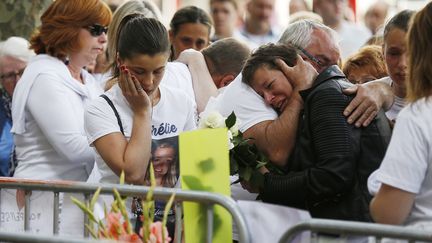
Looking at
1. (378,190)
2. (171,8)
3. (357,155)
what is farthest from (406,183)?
(171,8)

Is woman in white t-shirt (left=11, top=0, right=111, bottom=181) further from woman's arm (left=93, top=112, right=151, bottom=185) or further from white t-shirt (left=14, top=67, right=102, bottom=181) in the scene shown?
woman's arm (left=93, top=112, right=151, bottom=185)

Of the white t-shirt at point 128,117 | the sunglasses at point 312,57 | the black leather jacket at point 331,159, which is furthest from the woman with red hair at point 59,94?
the black leather jacket at point 331,159

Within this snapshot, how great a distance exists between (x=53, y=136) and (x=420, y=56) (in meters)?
2.59

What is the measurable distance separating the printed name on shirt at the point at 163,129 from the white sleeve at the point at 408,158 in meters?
1.56

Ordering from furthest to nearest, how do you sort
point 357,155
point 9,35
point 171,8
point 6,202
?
point 171,8, point 9,35, point 6,202, point 357,155

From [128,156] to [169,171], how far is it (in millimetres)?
245

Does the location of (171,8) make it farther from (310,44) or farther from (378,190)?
(378,190)

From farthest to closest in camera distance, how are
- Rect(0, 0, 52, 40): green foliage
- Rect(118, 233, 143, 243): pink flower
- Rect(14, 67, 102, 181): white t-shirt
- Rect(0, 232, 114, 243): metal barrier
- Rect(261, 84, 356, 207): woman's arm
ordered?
Rect(0, 0, 52, 40): green foliage, Rect(14, 67, 102, 181): white t-shirt, Rect(261, 84, 356, 207): woman's arm, Rect(118, 233, 143, 243): pink flower, Rect(0, 232, 114, 243): metal barrier

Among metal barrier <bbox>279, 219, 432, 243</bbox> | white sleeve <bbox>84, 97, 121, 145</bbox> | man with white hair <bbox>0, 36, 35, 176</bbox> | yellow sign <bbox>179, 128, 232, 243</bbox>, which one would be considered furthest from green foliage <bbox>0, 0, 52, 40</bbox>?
metal barrier <bbox>279, 219, 432, 243</bbox>

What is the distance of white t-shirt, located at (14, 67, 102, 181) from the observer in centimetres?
615

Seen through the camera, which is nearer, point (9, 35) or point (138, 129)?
point (138, 129)

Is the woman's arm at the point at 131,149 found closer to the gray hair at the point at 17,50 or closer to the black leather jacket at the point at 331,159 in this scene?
the black leather jacket at the point at 331,159

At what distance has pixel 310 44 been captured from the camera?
525 centimetres

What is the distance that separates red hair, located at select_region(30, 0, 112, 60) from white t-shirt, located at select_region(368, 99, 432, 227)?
2.77 meters
